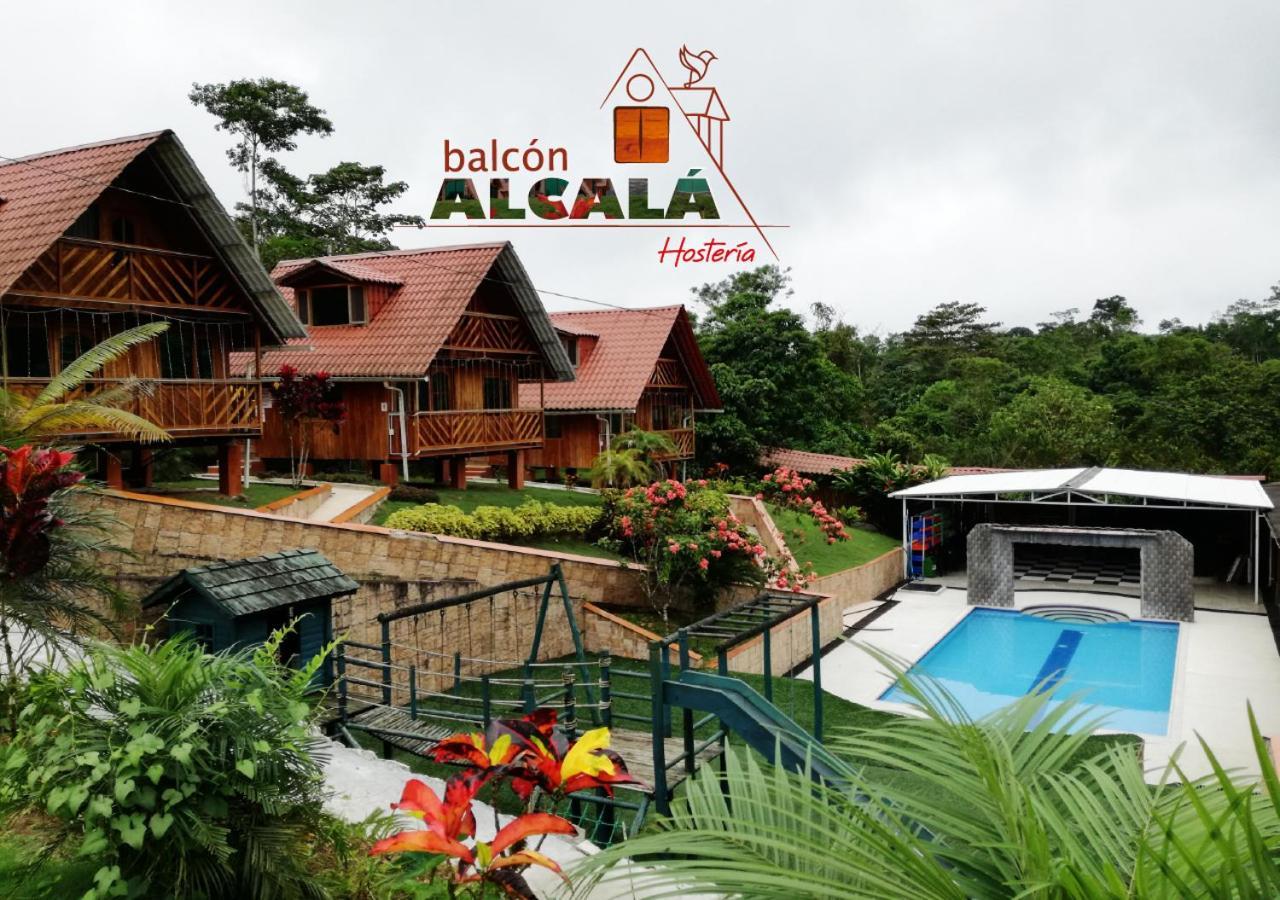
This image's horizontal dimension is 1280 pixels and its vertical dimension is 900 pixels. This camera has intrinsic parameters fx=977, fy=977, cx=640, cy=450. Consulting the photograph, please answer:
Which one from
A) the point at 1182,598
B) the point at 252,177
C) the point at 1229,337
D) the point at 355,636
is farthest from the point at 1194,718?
the point at 1229,337

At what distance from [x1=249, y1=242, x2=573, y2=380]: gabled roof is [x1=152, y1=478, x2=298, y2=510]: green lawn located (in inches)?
106

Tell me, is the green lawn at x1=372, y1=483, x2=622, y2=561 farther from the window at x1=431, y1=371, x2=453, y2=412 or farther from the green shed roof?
the green shed roof

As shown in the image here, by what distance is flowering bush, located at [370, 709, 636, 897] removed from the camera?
2.59 m

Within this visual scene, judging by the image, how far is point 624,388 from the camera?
26141mm

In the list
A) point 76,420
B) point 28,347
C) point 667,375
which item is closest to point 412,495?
point 28,347

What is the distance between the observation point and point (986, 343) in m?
55.0

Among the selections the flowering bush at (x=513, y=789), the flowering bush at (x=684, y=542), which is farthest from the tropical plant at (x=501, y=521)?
the flowering bush at (x=513, y=789)

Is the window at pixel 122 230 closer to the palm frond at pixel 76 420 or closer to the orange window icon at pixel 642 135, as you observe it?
the palm frond at pixel 76 420

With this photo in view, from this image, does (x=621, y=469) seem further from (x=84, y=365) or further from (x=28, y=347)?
(x=84, y=365)

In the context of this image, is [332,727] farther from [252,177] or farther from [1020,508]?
[252,177]

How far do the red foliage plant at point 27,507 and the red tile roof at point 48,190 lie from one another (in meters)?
7.75

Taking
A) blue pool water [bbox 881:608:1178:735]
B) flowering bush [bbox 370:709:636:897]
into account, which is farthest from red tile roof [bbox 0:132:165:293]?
blue pool water [bbox 881:608:1178:735]

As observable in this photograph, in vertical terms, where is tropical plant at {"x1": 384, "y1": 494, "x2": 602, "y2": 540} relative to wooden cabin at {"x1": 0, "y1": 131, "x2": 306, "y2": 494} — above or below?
below

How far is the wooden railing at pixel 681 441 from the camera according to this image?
2697 centimetres
